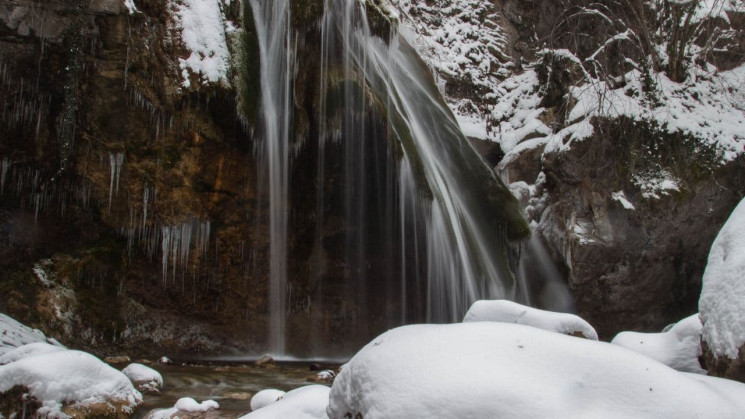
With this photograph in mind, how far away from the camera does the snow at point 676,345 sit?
12.0 feet

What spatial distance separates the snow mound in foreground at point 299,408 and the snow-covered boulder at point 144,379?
209 cm

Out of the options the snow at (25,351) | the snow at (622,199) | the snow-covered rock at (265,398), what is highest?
the snow at (622,199)

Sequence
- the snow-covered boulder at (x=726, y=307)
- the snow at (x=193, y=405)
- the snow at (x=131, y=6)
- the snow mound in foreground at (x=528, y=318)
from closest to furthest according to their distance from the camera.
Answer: the snow-covered boulder at (x=726, y=307) < the snow mound in foreground at (x=528, y=318) < the snow at (x=193, y=405) < the snow at (x=131, y=6)

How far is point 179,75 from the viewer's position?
Answer: 6.74m

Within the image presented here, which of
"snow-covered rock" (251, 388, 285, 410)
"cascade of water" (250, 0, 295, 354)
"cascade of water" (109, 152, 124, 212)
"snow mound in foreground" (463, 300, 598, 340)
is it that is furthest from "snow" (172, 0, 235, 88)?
"snow mound in foreground" (463, 300, 598, 340)

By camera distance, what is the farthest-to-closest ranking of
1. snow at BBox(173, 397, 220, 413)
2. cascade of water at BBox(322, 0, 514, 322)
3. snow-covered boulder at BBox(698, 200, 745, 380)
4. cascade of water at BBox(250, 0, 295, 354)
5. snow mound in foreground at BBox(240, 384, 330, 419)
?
cascade of water at BBox(322, 0, 514, 322), cascade of water at BBox(250, 0, 295, 354), snow at BBox(173, 397, 220, 413), snow-covered boulder at BBox(698, 200, 745, 380), snow mound in foreground at BBox(240, 384, 330, 419)

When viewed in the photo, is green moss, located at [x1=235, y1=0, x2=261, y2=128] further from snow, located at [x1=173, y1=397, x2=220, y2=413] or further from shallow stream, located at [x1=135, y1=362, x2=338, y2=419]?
snow, located at [x1=173, y1=397, x2=220, y2=413]

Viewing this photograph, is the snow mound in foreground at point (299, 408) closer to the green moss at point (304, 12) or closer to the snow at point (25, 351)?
the snow at point (25, 351)

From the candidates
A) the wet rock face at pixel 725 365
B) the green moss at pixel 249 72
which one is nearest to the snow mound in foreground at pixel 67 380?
the green moss at pixel 249 72

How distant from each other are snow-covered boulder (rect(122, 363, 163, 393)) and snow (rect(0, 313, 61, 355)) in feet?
4.22

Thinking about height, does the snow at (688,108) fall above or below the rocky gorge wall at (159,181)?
above

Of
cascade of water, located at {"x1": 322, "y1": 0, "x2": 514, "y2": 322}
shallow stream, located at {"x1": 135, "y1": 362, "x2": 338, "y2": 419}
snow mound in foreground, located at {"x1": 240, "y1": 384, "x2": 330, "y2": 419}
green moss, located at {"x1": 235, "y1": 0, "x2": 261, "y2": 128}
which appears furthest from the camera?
cascade of water, located at {"x1": 322, "y1": 0, "x2": 514, "y2": 322}

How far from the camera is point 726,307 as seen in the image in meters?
3.18

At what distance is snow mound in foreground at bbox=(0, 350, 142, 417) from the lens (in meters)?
3.59
